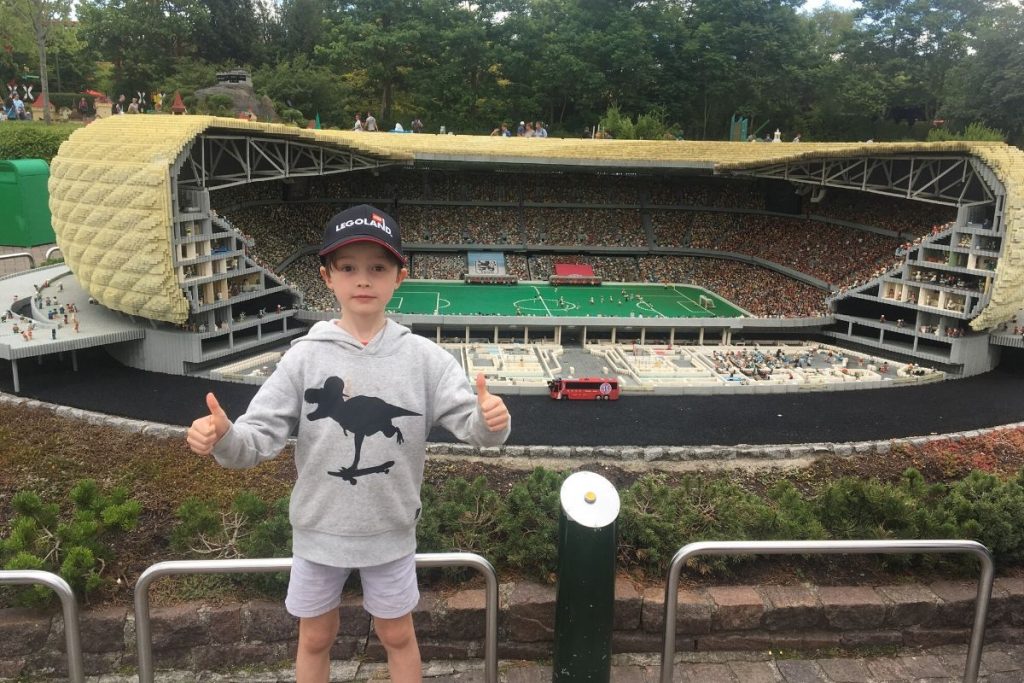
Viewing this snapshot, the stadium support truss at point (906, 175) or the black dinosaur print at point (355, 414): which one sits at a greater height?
the stadium support truss at point (906, 175)

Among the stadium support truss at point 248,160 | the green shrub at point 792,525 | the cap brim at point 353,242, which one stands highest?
the stadium support truss at point 248,160

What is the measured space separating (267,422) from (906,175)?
30.1m

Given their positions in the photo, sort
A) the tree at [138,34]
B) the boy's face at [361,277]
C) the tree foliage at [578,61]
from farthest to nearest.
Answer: the tree foliage at [578,61]
the tree at [138,34]
the boy's face at [361,277]

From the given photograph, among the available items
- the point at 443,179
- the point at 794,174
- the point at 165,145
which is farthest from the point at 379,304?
the point at 443,179

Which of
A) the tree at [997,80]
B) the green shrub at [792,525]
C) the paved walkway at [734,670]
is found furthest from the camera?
the tree at [997,80]

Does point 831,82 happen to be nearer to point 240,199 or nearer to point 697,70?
point 697,70

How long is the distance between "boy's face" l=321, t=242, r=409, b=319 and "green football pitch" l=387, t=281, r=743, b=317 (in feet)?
80.9

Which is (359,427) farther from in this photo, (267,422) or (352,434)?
(267,422)

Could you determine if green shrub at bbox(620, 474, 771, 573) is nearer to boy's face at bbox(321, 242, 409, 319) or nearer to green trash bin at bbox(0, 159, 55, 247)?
boy's face at bbox(321, 242, 409, 319)

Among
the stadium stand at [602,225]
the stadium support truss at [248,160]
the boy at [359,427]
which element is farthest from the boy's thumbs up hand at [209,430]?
the stadium stand at [602,225]

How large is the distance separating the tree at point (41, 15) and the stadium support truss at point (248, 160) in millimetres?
12992

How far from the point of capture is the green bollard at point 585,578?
3848mm

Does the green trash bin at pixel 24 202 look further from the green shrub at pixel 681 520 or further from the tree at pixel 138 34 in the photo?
the green shrub at pixel 681 520

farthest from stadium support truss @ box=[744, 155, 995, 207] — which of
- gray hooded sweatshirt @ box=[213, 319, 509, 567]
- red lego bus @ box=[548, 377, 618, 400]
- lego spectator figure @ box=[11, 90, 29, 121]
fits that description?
lego spectator figure @ box=[11, 90, 29, 121]
